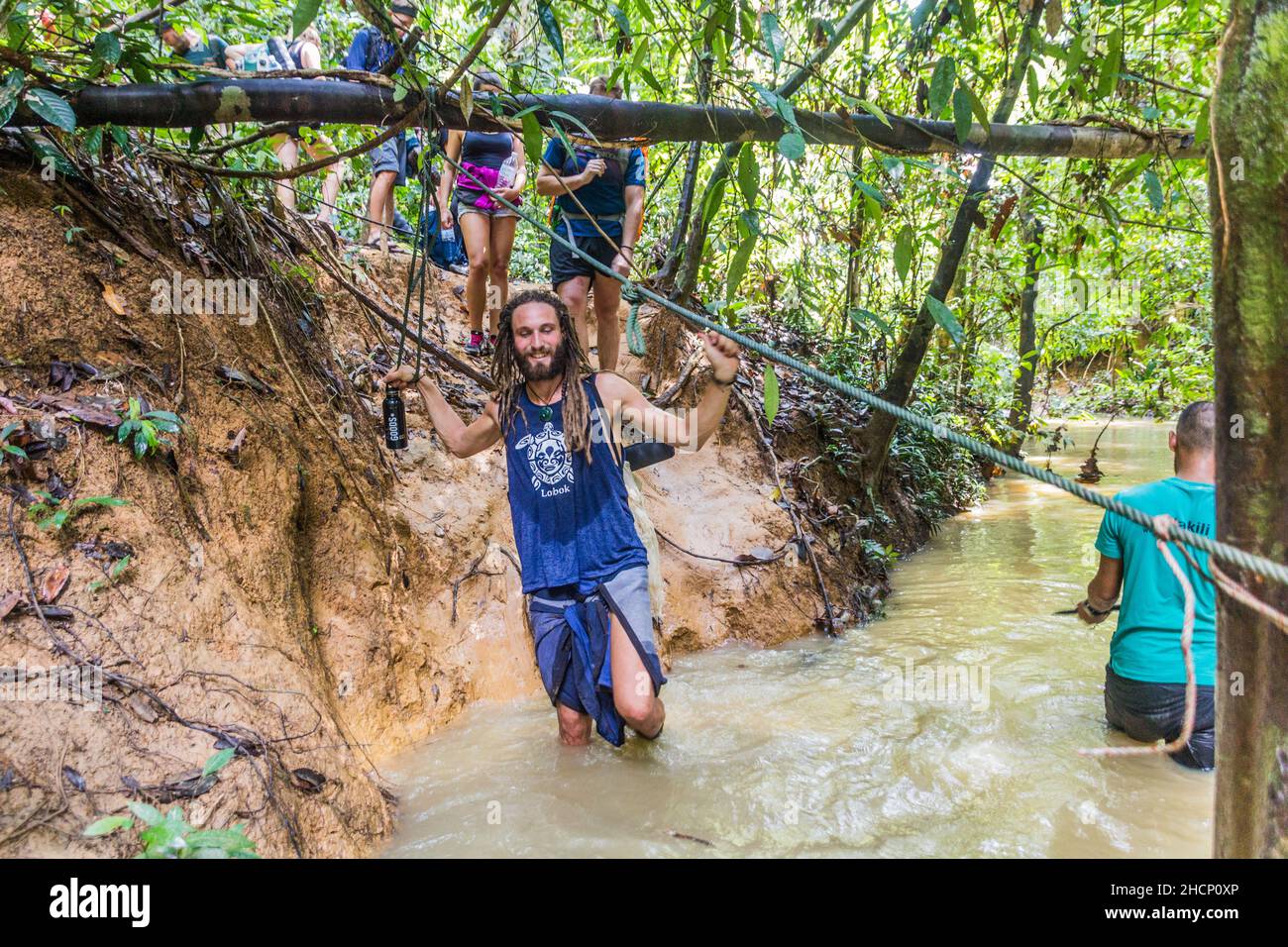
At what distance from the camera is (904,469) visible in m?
8.24

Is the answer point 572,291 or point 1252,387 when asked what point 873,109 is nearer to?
point 1252,387

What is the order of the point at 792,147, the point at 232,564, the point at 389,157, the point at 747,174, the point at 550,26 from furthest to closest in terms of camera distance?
the point at 389,157
the point at 232,564
the point at 550,26
the point at 747,174
the point at 792,147

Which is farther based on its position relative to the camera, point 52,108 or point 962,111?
point 52,108

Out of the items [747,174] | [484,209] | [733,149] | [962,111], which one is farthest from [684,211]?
[747,174]

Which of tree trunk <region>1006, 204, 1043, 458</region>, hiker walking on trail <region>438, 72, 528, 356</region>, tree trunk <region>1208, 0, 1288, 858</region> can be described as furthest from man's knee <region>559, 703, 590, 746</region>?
tree trunk <region>1006, 204, 1043, 458</region>

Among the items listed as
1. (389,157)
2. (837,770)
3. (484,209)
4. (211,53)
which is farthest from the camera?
(389,157)

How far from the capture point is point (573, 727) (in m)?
3.41

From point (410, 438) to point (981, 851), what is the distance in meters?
3.46

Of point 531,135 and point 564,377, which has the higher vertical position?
point 531,135

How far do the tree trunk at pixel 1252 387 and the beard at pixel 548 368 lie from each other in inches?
96.6

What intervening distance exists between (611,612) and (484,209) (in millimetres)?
3024

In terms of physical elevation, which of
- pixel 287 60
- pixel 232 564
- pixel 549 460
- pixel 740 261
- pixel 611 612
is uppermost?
pixel 287 60

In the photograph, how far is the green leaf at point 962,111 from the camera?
249 cm

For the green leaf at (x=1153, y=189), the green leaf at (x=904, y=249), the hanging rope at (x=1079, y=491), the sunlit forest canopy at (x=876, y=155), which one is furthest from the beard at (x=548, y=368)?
the green leaf at (x=1153, y=189)
